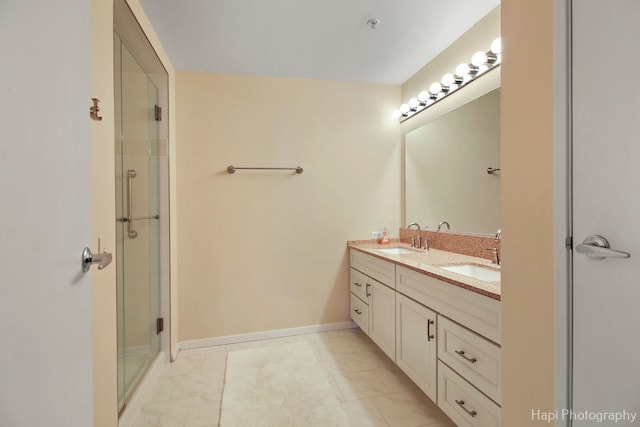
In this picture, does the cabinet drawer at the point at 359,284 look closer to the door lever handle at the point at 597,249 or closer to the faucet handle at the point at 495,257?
the faucet handle at the point at 495,257

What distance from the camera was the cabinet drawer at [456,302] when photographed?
3.68 ft

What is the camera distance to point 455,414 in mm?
1340

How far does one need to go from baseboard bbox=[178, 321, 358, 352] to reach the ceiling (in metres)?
2.32

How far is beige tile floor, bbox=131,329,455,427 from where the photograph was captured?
153 centimetres

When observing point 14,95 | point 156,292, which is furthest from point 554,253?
point 156,292

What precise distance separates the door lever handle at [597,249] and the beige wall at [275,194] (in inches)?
79.1

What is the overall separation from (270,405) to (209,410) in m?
0.35

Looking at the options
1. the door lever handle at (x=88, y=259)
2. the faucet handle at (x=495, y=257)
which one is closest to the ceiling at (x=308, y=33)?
the faucet handle at (x=495, y=257)

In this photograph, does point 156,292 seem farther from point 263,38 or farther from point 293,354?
point 263,38

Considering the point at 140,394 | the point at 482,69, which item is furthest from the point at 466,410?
the point at 482,69

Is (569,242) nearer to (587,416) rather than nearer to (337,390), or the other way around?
(587,416)

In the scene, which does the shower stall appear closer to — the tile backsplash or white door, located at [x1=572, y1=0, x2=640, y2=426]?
white door, located at [x1=572, y1=0, x2=640, y2=426]

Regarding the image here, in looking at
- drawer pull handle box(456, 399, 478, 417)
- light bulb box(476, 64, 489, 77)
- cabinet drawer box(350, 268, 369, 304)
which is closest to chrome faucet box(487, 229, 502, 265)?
drawer pull handle box(456, 399, 478, 417)

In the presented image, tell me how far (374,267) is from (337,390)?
34.2 inches
